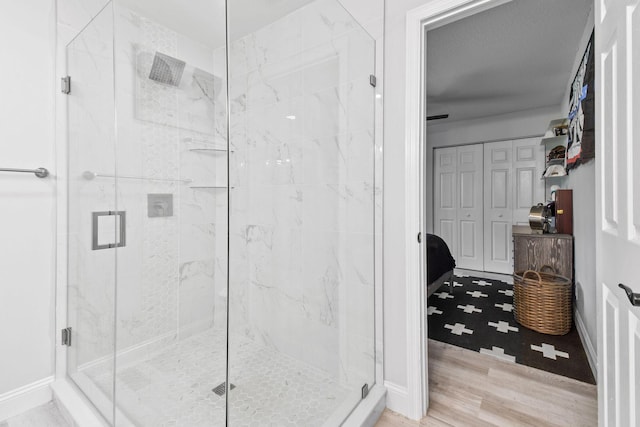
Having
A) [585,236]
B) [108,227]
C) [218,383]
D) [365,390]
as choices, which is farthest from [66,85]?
[585,236]

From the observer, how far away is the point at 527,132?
166 inches

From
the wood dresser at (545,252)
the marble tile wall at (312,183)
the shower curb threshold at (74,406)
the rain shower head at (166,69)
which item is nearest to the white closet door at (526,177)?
the wood dresser at (545,252)

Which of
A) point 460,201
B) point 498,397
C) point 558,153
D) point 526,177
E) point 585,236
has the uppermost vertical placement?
point 558,153

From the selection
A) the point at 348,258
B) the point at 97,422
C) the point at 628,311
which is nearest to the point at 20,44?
the point at 97,422

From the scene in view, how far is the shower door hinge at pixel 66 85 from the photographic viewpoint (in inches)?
67.0

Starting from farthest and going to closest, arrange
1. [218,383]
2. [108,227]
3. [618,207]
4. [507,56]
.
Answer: [507,56] → [108,227] → [218,383] → [618,207]

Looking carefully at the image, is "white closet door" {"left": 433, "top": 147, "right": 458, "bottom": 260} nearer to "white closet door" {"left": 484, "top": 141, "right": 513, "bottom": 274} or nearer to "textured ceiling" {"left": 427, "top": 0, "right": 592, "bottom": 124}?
"white closet door" {"left": 484, "top": 141, "right": 513, "bottom": 274}

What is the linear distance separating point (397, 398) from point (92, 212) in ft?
6.15

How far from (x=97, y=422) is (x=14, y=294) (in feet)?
2.65

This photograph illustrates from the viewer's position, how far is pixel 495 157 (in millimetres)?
4520

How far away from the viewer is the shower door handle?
5.13ft

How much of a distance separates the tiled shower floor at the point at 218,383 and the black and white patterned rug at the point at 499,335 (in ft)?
4.65

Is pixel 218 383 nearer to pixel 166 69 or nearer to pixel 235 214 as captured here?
pixel 235 214

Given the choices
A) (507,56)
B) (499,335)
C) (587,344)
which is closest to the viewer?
(587,344)
